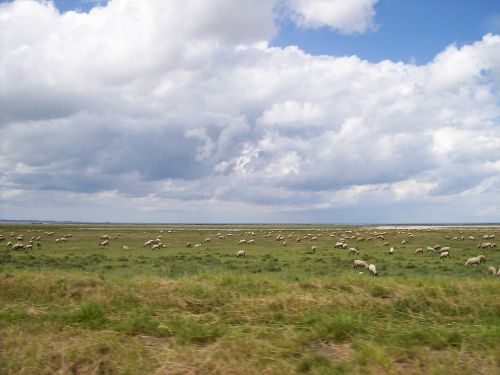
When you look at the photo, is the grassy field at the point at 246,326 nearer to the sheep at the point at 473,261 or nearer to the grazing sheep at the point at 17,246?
the sheep at the point at 473,261

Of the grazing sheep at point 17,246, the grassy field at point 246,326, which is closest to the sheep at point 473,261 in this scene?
the grassy field at point 246,326

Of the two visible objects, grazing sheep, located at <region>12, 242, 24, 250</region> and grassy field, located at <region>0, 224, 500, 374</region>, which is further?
grazing sheep, located at <region>12, 242, 24, 250</region>

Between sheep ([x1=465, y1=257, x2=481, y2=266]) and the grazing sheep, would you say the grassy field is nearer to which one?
sheep ([x1=465, y1=257, x2=481, y2=266])

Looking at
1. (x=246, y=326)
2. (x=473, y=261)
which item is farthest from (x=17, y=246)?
(x=246, y=326)

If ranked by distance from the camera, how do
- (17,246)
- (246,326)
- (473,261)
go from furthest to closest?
(17,246), (473,261), (246,326)

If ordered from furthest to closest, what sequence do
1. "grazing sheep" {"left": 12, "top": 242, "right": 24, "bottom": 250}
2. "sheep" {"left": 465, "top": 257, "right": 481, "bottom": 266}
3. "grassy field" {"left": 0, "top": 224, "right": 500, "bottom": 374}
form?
"grazing sheep" {"left": 12, "top": 242, "right": 24, "bottom": 250}, "sheep" {"left": 465, "top": 257, "right": 481, "bottom": 266}, "grassy field" {"left": 0, "top": 224, "right": 500, "bottom": 374}

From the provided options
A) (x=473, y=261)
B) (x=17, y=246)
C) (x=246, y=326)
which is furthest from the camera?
(x=17, y=246)

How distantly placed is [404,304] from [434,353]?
2751mm

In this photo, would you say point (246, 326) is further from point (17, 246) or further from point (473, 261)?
point (17, 246)

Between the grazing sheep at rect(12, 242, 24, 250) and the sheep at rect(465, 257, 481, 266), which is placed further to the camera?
the grazing sheep at rect(12, 242, 24, 250)

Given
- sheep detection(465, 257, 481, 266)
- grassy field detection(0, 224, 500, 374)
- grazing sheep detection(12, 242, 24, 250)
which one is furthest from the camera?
grazing sheep detection(12, 242, 24, 250)

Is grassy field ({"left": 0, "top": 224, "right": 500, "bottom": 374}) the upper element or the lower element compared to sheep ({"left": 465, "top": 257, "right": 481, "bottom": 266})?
upper

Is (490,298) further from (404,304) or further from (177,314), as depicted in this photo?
(177,314)

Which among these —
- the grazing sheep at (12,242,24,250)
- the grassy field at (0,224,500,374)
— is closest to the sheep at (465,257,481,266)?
the grassy field at (0,224,500,374)
